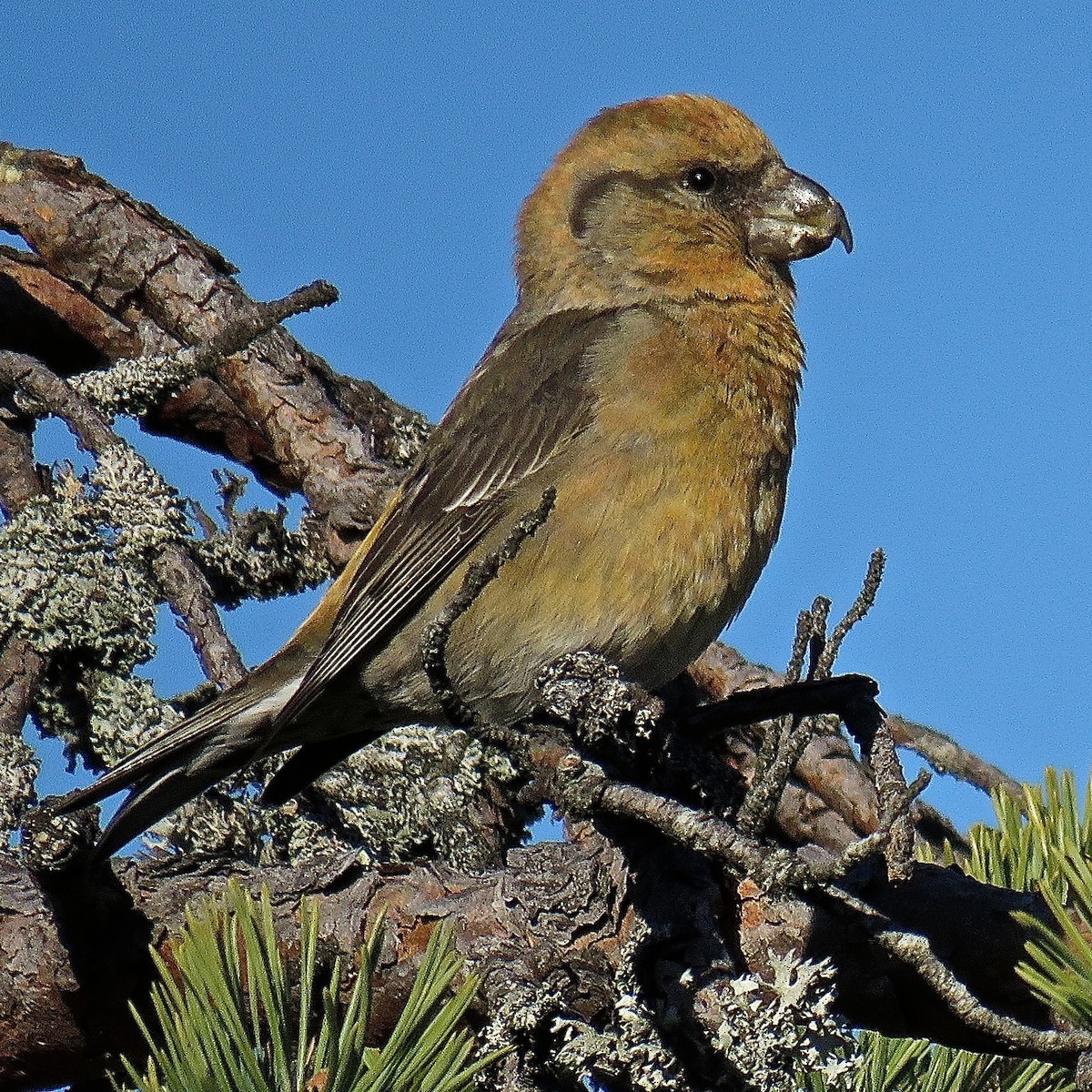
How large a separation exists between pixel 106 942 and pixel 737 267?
259 cm

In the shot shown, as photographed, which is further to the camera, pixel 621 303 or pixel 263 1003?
pixel 621 303

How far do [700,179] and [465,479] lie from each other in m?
1.21

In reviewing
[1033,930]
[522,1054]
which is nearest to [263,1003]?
[522,1054]

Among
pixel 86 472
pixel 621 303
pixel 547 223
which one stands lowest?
pixel 86 472

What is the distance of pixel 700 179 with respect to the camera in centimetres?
458

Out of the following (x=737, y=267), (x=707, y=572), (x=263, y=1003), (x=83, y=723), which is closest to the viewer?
(x=263, y=1003)

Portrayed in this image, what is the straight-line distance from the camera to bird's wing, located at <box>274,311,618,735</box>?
3939 millimetres

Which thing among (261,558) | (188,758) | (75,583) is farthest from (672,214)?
(188,758)

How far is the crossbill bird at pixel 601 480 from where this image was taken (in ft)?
12.1

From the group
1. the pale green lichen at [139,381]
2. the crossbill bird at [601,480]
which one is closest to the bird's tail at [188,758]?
the crossbill bird at [601,480]

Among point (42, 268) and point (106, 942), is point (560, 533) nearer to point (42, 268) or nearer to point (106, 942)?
point (106, 942)

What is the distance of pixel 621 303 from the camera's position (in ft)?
14.4

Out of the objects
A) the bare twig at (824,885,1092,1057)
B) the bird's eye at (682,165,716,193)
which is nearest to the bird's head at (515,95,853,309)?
the bird's eye at (682,165,716,193)

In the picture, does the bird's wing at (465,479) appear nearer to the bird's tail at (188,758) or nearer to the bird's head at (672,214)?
the bird's tail at (188,758)
